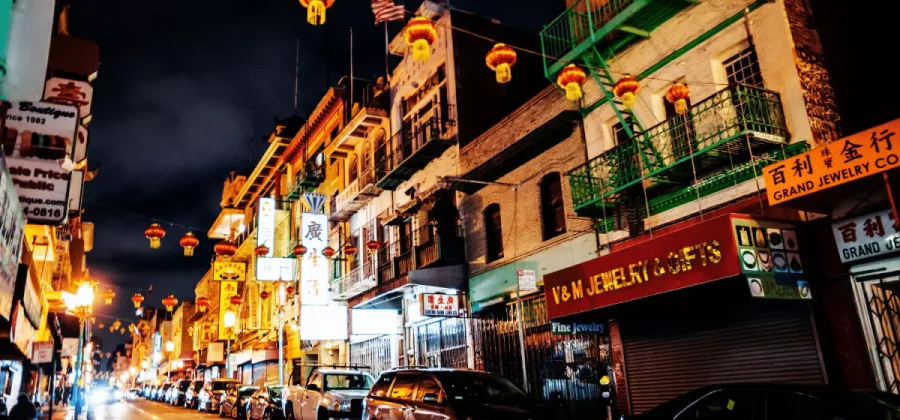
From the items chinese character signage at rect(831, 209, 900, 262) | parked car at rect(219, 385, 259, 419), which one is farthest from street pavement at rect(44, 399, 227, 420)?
chinese character signage at rect(831, 209, 900, 262)

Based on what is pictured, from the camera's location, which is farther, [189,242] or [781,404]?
[189,242]

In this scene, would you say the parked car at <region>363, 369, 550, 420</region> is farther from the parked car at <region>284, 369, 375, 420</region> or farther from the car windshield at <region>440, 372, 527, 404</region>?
the parked car at <region>284, 369, 375, 420</region>

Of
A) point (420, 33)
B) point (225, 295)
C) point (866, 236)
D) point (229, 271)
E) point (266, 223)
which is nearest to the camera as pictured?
point (866, 236)

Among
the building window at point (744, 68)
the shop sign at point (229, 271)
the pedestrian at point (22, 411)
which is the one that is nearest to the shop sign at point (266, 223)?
the shop sign at point (229, 271)

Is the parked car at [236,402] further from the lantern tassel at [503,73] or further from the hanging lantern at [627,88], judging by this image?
the hanging lantern at [627,88]

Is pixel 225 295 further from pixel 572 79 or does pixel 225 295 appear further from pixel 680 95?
pixel 680 95

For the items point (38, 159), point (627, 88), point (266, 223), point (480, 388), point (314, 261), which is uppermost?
point (266, 223)

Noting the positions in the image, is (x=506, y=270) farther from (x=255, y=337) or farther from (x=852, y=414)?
(x=255, y=337)

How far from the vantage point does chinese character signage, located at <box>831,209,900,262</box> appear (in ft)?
31.7

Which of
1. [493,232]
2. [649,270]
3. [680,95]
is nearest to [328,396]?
[493,232]

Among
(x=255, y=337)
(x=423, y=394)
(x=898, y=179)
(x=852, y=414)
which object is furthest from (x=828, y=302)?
(x=255, y=337)

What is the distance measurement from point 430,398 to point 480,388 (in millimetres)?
945

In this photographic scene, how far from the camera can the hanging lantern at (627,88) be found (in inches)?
515

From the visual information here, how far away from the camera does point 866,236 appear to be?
32.7 feet
